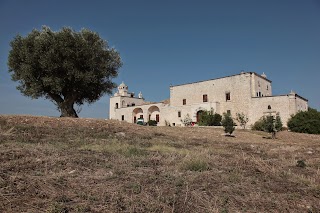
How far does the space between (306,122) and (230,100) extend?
12.2 meters

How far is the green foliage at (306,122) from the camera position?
31.6 m

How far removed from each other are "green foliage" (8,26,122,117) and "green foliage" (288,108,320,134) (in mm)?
25074

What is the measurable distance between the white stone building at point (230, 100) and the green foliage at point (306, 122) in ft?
8.71

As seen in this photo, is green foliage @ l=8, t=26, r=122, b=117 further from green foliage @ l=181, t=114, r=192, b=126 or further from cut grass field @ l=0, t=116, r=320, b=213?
green foliage @ l=181, t=114, r=192, b=126

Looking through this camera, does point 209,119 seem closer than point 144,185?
No

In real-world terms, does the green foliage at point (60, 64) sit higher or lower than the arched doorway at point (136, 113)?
higher

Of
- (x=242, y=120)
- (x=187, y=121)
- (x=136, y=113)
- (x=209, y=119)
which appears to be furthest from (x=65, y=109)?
(x=136, y=113)

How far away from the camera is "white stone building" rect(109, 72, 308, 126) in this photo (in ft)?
122

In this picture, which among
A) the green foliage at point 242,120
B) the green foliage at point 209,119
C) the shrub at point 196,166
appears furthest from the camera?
the green foliage at point 209,119

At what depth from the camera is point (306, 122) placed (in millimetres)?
31906

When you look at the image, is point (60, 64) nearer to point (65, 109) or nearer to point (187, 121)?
point (65, 109)

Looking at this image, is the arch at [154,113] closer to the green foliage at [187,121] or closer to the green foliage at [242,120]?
the green foliage at [187,121]

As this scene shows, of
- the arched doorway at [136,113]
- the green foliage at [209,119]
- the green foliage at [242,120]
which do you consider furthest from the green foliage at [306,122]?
the arched doorway at [136,113]

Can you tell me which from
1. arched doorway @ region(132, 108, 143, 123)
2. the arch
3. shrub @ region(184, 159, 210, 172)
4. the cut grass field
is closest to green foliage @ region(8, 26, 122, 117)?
the cut grass field
